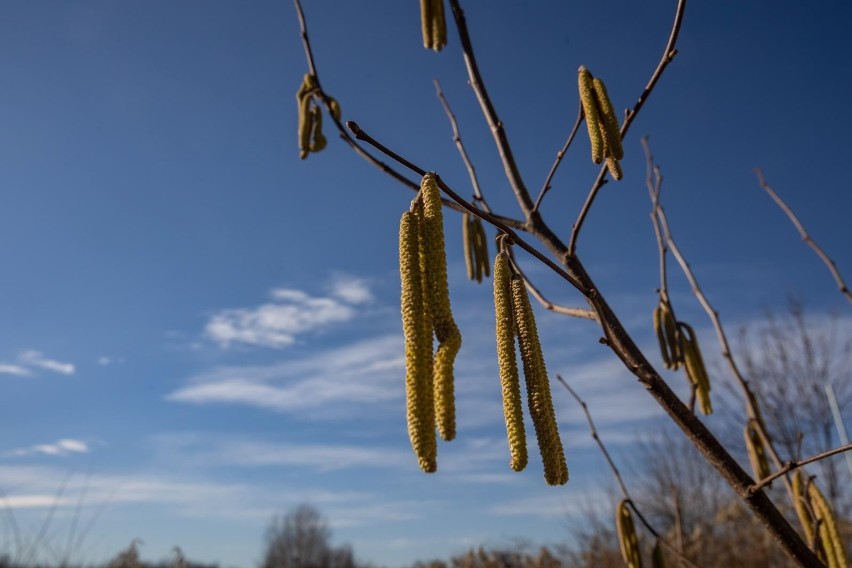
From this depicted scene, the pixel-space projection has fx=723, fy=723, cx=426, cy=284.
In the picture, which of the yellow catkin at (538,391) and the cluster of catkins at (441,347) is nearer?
the cluster of catkins at (441,347)

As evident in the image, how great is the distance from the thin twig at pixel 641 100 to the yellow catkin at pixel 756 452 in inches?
35.8

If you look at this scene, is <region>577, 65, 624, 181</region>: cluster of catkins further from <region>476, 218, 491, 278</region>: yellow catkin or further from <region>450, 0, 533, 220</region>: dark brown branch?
<region>476, 218, 491, 278</region>: yellow catkin

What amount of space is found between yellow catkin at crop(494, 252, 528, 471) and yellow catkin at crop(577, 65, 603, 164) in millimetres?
482

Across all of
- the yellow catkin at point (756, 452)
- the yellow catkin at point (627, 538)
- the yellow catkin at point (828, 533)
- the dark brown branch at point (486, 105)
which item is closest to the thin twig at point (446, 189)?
the dark brown branch at point (486, 105)

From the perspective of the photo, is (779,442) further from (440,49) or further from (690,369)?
(440,49)

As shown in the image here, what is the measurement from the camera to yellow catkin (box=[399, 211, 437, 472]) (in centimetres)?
84

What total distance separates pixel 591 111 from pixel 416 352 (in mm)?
866

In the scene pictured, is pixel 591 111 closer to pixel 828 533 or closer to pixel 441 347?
pixel 441 347

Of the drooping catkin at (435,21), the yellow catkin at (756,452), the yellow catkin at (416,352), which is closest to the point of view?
the yellow catkin at (416,352)

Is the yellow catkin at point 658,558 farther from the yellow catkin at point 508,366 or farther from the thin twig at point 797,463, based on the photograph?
the yellow catkin at point 508,366

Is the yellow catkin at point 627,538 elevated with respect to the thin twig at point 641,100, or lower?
lower

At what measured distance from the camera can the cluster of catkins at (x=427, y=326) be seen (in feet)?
2.77

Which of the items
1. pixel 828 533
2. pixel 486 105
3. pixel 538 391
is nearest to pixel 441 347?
pixel 538 391

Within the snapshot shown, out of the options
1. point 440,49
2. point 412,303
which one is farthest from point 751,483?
point 440,49
